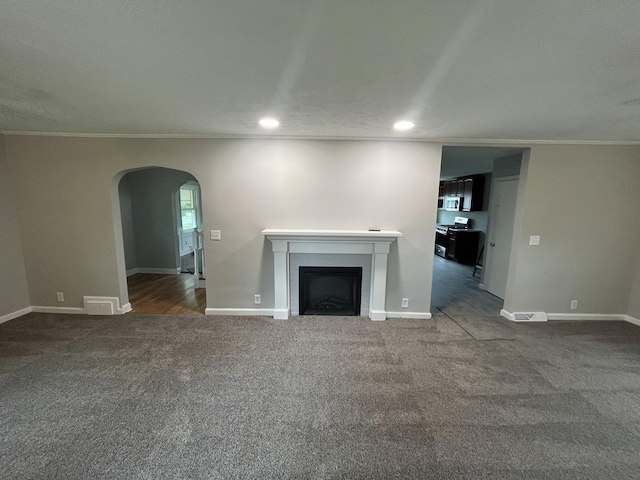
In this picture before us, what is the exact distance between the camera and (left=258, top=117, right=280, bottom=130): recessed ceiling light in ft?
8.39

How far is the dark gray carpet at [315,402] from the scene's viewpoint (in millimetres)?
1581

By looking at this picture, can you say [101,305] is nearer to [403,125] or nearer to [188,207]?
[188,207]

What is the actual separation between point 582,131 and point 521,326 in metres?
2.38

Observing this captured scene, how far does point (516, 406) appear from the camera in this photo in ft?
6.70

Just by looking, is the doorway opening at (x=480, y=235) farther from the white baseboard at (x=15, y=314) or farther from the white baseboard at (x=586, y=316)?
the white baseboard at (x=15, y=314)

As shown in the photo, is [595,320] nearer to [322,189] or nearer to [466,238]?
[466,238]

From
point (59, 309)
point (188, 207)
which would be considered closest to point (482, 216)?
point (188, 207)

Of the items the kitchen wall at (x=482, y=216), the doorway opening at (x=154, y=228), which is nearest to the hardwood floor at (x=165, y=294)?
the doorway opening at (x=154, y=228)

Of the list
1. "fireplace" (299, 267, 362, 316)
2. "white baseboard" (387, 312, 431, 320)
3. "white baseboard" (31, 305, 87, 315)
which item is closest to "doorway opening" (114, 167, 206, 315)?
"white baseboard" (31, 305, 87, 315)

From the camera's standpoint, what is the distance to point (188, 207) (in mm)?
6910

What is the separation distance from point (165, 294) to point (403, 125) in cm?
442

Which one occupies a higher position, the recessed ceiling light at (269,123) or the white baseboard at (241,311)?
the recessed ceiling light at (269,123)

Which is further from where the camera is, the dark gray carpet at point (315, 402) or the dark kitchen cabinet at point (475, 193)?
the dark kitchen cabinet at point (475, 193)

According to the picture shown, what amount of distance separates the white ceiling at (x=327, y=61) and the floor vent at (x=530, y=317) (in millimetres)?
2370
